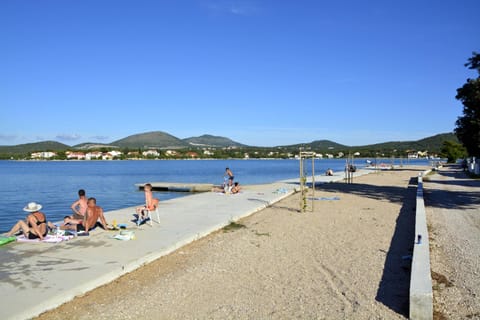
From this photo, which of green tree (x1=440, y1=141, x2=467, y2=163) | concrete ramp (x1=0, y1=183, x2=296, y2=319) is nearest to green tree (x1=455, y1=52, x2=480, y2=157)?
concrete ramp (x1=0, y1=183, x2=296, y2=319)

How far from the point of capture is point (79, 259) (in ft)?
21.8

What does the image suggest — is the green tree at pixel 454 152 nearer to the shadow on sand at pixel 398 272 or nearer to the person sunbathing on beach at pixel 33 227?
the shadow on sand at pixel 398 272

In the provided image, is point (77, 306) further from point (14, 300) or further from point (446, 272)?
point (446, 272)

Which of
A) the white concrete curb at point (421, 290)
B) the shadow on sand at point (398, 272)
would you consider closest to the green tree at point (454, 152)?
the shadow on sand at point (398, 272)

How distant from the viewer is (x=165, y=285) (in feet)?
19.0

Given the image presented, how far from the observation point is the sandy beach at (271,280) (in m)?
4.80

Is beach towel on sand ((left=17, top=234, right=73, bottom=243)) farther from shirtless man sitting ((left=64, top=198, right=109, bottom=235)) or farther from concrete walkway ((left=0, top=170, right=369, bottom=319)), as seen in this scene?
shirtless man sitting ((left=64, top=198, right=109, bottom=235))

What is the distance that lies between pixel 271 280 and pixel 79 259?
2937mm

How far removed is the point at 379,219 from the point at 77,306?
871 cm

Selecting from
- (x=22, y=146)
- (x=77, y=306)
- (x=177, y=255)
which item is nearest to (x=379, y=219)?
(x=177, y=255)

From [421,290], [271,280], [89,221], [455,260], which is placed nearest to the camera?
[421,290]

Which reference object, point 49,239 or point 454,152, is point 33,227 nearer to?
point 49,239

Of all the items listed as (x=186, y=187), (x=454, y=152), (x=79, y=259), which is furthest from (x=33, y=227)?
(x=454, y=152)

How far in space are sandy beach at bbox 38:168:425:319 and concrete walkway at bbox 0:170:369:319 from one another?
171 millimetres
